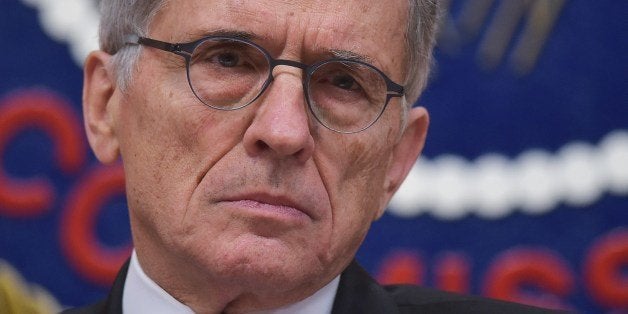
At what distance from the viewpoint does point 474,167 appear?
404 cm

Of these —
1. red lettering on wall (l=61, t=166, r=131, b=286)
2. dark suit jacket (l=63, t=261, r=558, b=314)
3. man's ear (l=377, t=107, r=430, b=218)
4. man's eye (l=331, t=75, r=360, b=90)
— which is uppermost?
man's eye (l=331, t=75, r=360, b=90)

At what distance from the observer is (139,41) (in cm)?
246

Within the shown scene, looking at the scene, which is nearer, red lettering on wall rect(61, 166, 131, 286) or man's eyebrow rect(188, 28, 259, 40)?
man's eyebrow rect(188, 28, 259, 40)

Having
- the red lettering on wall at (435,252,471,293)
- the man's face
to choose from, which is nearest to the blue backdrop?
the red lettering on wall at (435,252,471,293)

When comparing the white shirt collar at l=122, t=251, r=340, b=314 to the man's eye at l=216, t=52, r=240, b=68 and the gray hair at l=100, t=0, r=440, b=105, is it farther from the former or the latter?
the man's eye at l=216, t=52, r=240, b=68

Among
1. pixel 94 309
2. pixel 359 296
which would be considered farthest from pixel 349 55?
pixel 94 309

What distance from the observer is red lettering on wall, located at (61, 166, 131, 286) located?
384cm

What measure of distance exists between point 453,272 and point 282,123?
1.97 m

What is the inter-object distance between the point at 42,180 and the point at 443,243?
1639mm

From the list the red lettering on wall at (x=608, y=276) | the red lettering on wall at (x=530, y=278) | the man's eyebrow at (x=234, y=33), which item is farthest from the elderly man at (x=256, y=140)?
the red lettering on wall at (x=608, y=276)

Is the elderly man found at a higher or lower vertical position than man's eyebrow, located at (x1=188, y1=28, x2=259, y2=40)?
lower

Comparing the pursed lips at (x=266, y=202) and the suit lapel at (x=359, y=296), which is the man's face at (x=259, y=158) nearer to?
the pursed lips at (x=266, y=202)

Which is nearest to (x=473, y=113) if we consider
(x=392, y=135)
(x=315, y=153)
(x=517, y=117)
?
(x=517, y=117)

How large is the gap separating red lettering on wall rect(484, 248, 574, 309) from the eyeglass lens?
1.73 metres
